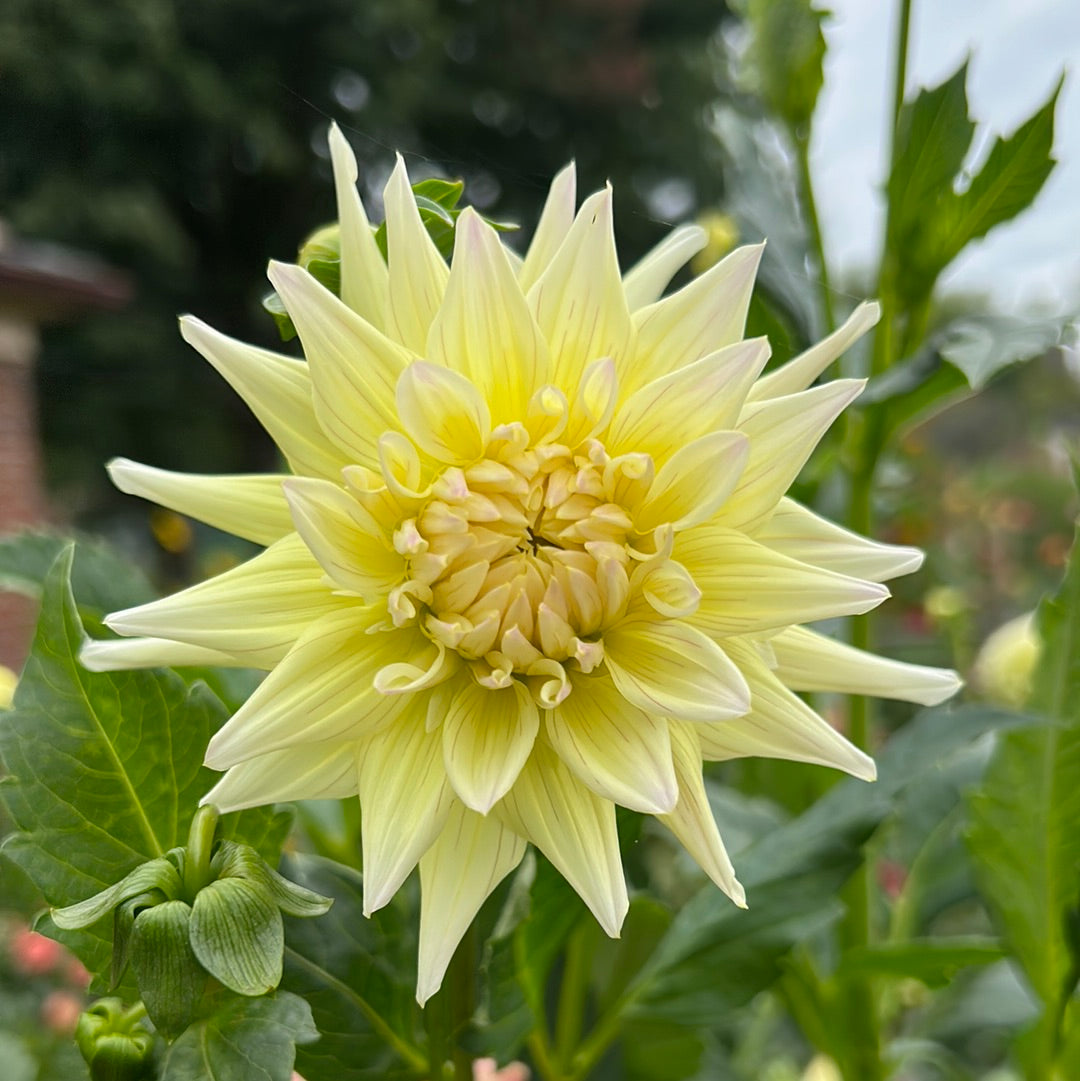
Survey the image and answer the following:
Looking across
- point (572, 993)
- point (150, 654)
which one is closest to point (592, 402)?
point (150, 654)

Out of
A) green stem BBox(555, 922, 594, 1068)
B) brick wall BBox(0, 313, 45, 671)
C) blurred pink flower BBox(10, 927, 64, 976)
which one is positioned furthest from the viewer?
blurred pink flower BBox(10, 927, 64, 976)

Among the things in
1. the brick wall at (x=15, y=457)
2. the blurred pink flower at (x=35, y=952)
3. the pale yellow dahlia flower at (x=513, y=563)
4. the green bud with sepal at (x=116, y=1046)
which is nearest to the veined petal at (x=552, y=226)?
the pale yellow dahlia flower at (x=513, y=563)

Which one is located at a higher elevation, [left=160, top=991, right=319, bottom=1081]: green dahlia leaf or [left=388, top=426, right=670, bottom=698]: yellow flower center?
[left=388, top=426, right=670, bottom=698]: yellow flower center

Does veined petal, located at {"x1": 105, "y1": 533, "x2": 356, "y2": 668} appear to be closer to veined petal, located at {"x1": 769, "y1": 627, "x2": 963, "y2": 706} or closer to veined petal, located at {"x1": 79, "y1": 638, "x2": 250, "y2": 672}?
veined petal, located at {"x1": 79, "y1": 638, "x2": 250, "y2": 672}

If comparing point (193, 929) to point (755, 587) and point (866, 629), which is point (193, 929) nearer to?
point (755, 587)

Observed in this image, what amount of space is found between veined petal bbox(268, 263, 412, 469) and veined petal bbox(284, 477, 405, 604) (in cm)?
2

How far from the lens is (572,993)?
0.47 m

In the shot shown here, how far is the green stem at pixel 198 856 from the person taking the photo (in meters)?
0.26

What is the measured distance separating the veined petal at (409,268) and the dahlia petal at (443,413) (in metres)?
0.03

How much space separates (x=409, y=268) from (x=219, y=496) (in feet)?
0.26

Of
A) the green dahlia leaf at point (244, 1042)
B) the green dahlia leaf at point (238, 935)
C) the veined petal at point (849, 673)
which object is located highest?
the veined petal at point (849, 673)

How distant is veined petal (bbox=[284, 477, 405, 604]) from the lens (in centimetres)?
25

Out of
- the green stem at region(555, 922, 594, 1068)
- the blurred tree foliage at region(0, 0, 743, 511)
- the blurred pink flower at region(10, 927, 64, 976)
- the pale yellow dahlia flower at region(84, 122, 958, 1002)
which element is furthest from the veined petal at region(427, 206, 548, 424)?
the blurred pink flower at region(10, 927, 64, 976)

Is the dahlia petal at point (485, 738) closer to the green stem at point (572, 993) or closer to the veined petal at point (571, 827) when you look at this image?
the veined petal at point (571, 827)
